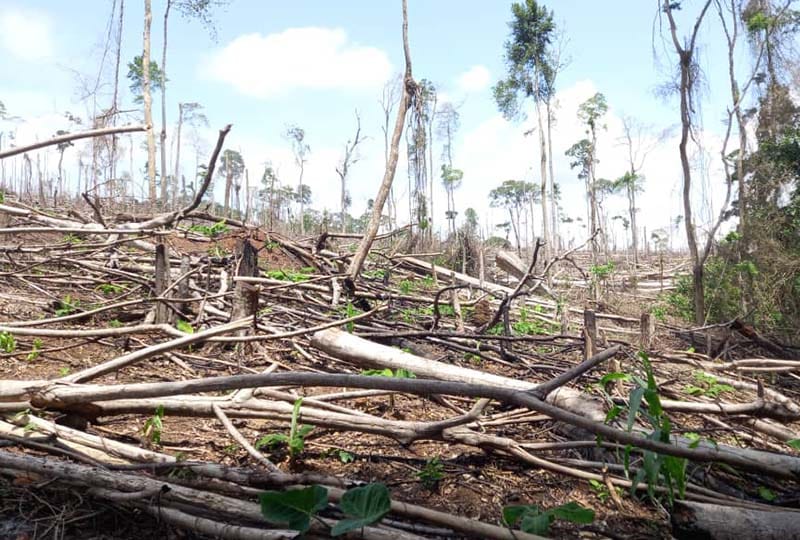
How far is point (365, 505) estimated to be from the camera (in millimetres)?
1225

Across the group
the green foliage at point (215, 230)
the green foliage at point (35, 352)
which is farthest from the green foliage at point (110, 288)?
the green foliage at point (35, 352)

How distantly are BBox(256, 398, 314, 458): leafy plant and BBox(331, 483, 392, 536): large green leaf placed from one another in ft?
2.41

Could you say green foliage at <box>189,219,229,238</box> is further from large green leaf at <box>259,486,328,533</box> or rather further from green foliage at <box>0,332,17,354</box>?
large green leaf at <box>259,486,328,533</box>

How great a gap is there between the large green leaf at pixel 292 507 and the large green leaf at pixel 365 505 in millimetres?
73

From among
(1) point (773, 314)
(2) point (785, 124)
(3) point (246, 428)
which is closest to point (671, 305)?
(1) point (773, 314)

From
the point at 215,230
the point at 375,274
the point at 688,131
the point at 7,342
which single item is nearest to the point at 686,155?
the point at 688,131

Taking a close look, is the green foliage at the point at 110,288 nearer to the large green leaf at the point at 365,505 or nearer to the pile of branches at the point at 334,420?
the pile of branches at the point at 334,420

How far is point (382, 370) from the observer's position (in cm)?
277

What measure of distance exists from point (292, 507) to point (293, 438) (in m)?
0.74

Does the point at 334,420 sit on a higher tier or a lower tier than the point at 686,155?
lower

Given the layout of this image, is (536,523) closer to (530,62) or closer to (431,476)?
(431,476)

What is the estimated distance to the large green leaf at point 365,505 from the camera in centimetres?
116

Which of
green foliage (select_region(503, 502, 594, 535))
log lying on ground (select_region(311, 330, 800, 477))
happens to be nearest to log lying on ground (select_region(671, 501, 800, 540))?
log lying on ground (select_region(311, 330, 800, 477))

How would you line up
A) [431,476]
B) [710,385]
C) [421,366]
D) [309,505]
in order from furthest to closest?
[710,385] → [421,366] → [431,476] → [309,505]
